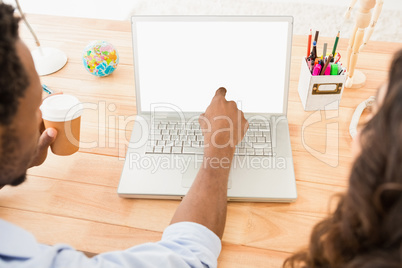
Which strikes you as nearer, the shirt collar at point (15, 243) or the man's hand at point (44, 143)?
the shirt collar at point (15, 243)

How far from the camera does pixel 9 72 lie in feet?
1.86

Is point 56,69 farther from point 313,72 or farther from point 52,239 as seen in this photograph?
point 313,72

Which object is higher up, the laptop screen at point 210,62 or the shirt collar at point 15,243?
the laptop screen at point 210,62

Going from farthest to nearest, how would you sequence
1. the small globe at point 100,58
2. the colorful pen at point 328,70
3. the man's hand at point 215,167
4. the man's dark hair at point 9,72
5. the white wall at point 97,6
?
the white wall at point 97,6, the small globe at point 100,58, the colorful pen at point 328,70, the man's hand at point 215,167, the man's dark hair at point 9,72

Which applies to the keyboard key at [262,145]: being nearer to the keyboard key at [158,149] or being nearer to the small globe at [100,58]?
the keyboard key at [158,149]

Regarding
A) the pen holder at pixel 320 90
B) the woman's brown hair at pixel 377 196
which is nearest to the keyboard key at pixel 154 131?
the pen holder at pixel 320 90

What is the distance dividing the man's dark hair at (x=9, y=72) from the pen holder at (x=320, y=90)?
2.23 ft

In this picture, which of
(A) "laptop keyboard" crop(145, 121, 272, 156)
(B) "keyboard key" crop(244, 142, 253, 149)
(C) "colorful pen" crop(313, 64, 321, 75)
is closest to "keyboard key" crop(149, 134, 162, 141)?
(A) "laptop keyboard" crop(145, 121, 272, 156)

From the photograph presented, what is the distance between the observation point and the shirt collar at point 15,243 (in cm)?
59

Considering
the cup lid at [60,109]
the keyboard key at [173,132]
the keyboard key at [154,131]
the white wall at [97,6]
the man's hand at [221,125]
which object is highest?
the cup lid at [60,109]

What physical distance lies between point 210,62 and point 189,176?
296 mm

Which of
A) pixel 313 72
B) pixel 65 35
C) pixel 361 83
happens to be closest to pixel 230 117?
pixel 313 72

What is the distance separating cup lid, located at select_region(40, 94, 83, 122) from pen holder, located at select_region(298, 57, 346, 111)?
574 millimetres

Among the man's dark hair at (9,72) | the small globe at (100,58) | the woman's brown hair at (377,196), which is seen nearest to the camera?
the woman's brown hair at (377,196)
